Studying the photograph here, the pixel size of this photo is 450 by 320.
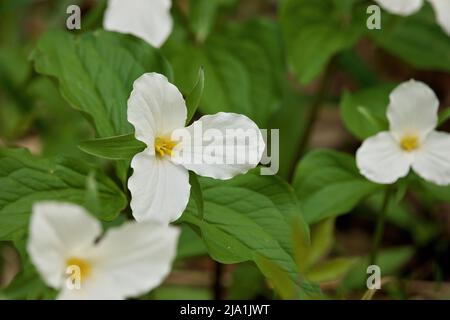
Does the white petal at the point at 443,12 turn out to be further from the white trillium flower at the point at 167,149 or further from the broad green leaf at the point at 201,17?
the white trillium flower at the point at 167,149

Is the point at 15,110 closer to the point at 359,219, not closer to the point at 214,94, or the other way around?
the point at 214,94

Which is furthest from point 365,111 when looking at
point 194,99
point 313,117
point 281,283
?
point 313,117

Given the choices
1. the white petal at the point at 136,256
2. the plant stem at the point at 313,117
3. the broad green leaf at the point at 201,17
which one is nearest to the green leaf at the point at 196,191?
the white petal at the point at 136,256

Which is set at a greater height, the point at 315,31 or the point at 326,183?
the point at 315,31

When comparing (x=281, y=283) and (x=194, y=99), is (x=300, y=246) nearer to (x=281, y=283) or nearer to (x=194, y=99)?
(x=281, y=283)

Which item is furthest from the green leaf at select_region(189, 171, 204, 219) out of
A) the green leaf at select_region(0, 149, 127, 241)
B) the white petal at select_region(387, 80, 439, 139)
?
the white petal at select_region(387, 80, 439, 139)

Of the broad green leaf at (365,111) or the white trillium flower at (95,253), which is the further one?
the broad green leaf at (365,111)

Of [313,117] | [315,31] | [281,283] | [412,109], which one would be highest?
[315,31]
